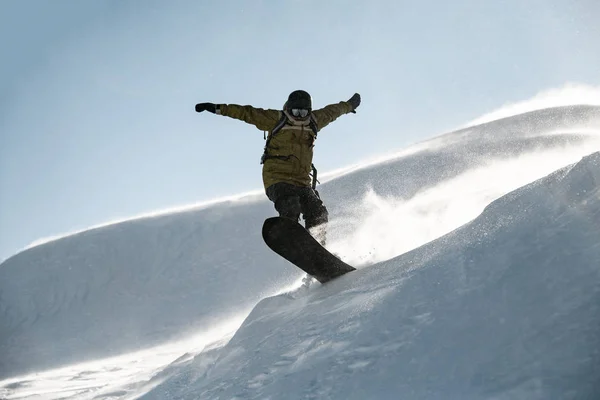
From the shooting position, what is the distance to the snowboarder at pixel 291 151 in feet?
21.6

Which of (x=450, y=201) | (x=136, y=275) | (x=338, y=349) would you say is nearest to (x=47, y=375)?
(x=136, y=275)

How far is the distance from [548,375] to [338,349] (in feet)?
4.34

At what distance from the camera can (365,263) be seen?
21.0ft

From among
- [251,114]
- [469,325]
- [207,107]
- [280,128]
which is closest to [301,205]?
[280,128]

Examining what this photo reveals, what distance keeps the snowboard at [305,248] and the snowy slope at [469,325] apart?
4.03 ft

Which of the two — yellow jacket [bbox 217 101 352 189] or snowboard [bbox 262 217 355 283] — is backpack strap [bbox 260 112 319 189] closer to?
yellow jacket [bbox 217 101 352 189]

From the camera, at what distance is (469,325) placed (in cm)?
324

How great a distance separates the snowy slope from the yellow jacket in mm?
2373

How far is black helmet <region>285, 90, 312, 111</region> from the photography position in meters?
6.59

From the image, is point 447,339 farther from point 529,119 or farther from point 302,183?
point 529,119

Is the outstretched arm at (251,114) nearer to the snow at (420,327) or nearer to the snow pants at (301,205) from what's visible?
the snow pants at (301,205)

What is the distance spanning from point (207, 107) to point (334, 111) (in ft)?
5.37

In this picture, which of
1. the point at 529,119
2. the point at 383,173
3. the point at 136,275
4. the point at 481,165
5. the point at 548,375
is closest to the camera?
the point at 548,375

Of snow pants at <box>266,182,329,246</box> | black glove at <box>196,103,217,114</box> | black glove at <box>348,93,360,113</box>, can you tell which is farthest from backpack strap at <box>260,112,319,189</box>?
black glove at <box>348,93,360,113</box>
